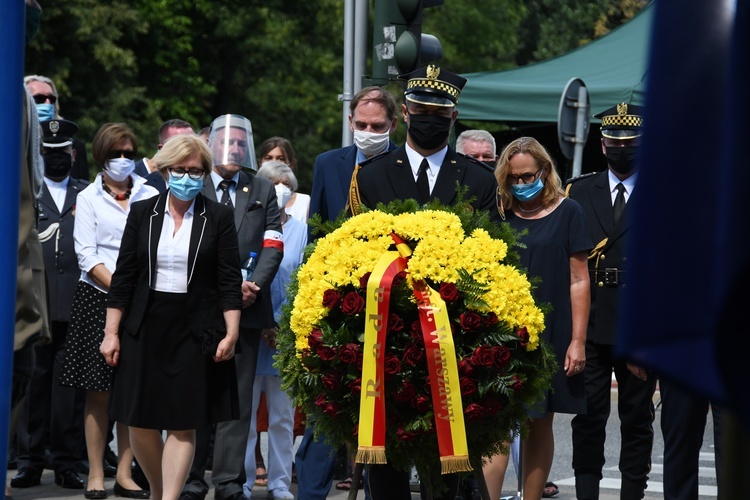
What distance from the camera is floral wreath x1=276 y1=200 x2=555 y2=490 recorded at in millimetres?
5715

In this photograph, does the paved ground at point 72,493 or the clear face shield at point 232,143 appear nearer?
the paved ground at point 72,493

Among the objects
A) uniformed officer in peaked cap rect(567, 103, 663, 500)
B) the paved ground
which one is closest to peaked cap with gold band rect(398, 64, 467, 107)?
uniformed officer in peaked cap rect(567, 103, 663, 500)

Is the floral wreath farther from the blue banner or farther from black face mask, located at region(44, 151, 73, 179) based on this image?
black face mask, located at region(44, 151, 73, 179)

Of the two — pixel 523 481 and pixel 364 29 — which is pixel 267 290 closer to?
pixel 523 481

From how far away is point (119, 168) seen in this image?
9211 millimetres

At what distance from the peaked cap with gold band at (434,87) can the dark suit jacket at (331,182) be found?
131 cm

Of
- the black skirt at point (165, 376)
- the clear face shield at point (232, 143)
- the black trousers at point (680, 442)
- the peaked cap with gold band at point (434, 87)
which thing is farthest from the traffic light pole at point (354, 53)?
the black trousers at point (680, 442)

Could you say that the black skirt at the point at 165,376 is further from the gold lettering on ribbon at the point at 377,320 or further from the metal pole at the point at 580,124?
the metal pole at the point at 580,124

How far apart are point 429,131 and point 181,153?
1805 mm

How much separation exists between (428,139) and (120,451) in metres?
3.49

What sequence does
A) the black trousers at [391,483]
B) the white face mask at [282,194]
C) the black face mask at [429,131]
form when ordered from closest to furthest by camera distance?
the black trousers at [391,483] < the black face mask at [429,131] < the white face mask at [282,194]

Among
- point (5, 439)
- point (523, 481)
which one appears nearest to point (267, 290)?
point (523, 481)

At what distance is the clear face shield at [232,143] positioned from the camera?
9336mm

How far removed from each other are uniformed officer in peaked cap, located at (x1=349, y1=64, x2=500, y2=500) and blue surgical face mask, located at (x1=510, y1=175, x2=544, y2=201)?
3.32 ft
